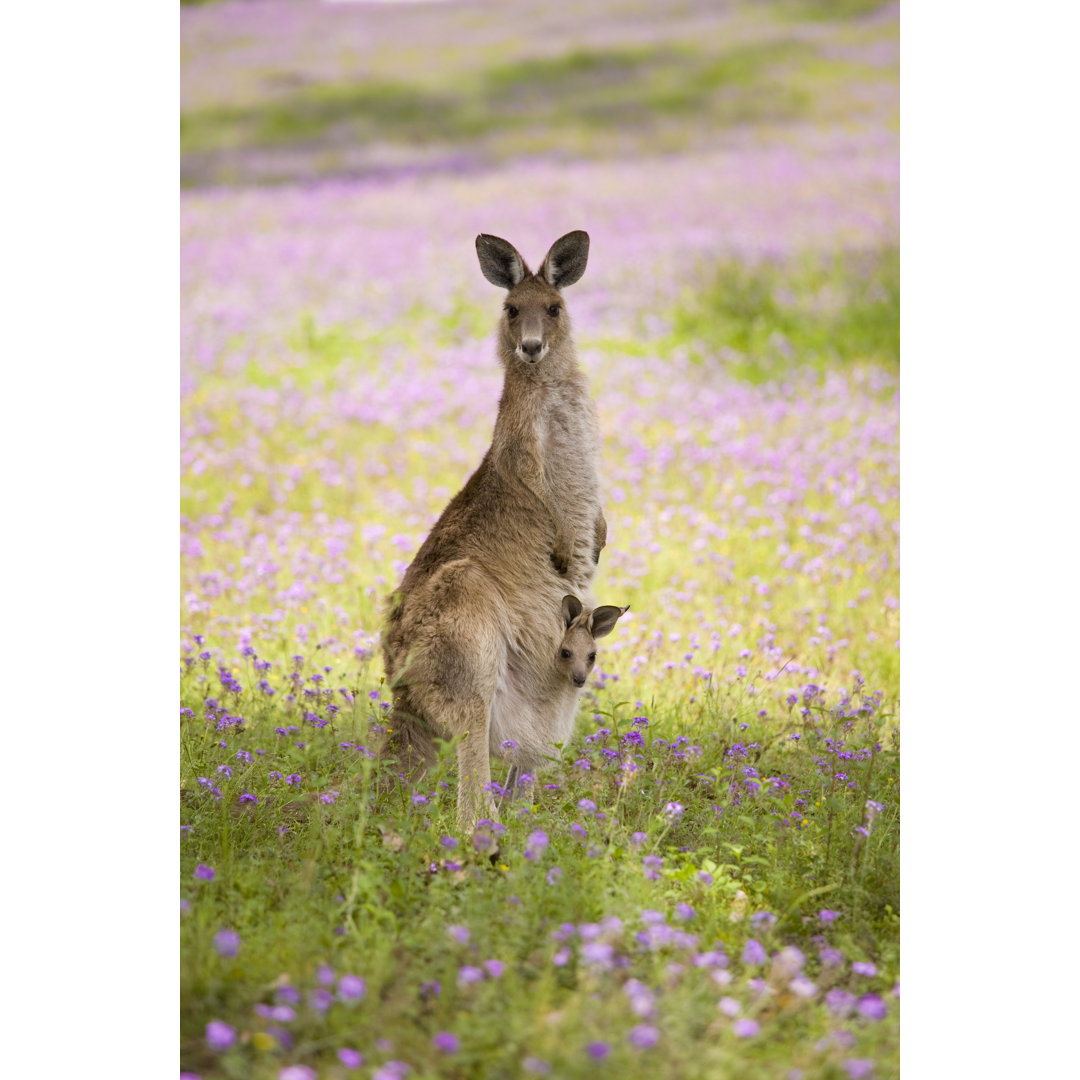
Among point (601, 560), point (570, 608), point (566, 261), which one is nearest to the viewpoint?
point (570, 608)

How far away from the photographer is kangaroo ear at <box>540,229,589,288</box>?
182 inches

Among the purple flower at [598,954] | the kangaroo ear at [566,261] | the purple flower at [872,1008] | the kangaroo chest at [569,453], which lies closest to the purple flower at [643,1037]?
the purple flower at [598,954]

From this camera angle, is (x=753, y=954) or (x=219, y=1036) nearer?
(x=219, y=1036)

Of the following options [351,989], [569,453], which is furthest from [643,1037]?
[569,453]

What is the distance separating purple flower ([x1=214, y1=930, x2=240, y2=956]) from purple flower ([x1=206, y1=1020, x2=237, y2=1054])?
0.59ft

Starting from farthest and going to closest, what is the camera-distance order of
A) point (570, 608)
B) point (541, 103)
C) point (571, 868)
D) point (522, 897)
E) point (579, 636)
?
point (541, 103) → point (570, 608) → point (579, 636) → point (571, 868) → point (522, 897)

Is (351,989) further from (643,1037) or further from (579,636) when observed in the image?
(579,636)

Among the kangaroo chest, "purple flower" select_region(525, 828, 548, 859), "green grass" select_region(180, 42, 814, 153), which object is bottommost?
"purple flower" select_region(525, 828, 548, 859)

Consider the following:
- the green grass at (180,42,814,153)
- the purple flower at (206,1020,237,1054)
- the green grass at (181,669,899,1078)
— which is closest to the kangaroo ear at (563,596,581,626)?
the green grass at (181,669,899,1078)

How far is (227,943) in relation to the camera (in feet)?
10.6

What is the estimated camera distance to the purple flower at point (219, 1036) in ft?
9.46

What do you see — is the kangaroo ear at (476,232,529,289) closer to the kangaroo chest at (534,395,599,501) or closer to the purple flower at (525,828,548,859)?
the kangaroo chest at (534,395,599,501)

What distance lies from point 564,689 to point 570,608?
0.30 m

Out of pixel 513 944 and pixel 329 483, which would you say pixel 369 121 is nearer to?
pixel 329 483
